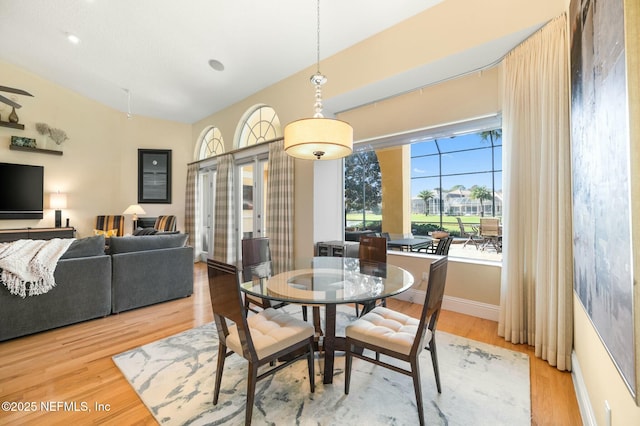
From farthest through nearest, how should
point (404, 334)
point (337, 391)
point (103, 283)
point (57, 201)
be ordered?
point (57, 201) < point (103, 283) < point (337, 391) < point (404, 334)

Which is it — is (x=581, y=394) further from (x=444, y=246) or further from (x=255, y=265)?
(x=255, y=265)

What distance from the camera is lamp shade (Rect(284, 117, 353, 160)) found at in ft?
6.54

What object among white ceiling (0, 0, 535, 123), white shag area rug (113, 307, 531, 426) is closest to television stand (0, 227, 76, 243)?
white ceiling (0, 0, 535, 123)

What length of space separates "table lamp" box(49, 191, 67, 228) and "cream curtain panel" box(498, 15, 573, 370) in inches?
297

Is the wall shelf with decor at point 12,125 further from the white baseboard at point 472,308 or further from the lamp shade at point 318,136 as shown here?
the white baseboard at point 472,308

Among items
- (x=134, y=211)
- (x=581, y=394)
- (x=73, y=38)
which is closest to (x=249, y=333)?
(x=581, y=394)

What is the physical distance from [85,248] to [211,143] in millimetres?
4248

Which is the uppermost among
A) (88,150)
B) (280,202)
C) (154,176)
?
(88,150)

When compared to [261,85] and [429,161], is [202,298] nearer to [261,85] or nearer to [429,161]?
[261,85]

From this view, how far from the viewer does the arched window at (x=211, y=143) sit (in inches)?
251

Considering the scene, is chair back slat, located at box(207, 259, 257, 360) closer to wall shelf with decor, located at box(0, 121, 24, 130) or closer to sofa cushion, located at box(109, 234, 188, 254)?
sofa cushion, located at box(109, 234, 188, 254)

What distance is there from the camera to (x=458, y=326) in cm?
287

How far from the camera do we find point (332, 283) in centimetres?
202

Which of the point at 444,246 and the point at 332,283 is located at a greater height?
the point at 444,246
